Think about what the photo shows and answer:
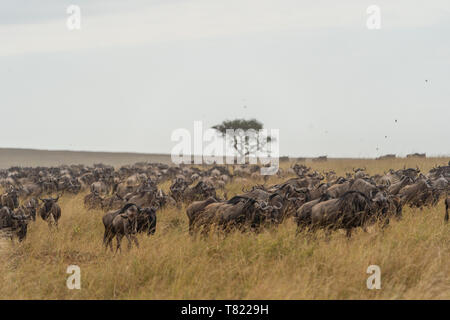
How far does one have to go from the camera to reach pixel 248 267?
7297 mm

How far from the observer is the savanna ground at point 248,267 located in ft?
→ 21.5

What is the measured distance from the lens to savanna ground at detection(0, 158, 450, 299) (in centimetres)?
654

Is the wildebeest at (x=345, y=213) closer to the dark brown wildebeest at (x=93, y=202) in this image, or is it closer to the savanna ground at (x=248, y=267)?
the savanna ground at (x=248, y=267)

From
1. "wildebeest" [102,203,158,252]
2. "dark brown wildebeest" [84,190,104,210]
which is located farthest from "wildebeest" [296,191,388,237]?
"dark brown wildebeest" [84,190,104,210]

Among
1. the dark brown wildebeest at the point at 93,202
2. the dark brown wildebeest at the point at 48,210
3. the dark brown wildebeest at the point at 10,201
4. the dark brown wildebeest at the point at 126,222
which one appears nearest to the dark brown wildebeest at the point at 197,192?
the dark brown wildebeest at the point at 93,202

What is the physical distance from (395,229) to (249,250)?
343cm

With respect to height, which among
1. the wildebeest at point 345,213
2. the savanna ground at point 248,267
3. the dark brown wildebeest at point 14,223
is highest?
the wildebeest at point 345,213

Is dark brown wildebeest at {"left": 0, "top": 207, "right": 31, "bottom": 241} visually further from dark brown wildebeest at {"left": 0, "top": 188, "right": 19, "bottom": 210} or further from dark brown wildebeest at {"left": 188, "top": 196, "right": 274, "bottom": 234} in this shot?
dark brown wildebeest at {"left": 0, "top": 188, "right": 19, "bottom": 210}

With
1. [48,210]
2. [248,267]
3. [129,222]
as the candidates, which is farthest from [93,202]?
[248,267]

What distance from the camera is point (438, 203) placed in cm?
1391

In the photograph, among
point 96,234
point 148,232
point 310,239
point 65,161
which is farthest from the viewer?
point 65,161
